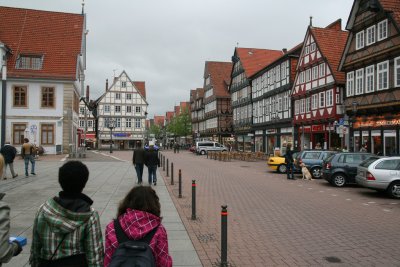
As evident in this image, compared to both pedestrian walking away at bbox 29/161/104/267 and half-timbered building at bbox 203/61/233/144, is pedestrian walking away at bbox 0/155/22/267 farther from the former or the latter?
half-timbered building at bbox 203/61/233/144

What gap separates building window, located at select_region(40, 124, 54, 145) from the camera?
3622 cm

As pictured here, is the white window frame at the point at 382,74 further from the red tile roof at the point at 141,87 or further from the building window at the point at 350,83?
the red tile roof at the point at 141,87

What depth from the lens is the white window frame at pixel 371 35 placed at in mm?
26156

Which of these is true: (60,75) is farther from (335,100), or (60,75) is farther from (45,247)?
(45,247)

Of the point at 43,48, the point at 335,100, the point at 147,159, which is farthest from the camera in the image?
the point at 43,48

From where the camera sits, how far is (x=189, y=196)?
43.0ft

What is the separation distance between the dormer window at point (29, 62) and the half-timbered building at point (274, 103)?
23.5 meters

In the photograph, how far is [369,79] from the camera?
87.5 feet

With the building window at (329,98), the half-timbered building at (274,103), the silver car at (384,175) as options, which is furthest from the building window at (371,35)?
the silver car at (384,175)

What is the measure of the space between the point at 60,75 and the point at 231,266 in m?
34.5

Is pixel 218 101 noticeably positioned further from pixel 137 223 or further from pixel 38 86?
pixel 137 223

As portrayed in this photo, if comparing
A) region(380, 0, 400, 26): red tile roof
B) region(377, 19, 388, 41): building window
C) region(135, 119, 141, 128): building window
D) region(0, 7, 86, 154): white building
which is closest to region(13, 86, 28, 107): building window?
region(0, 7, 86, 154): white building

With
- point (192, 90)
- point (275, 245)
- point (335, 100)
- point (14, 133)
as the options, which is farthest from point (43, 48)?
point (192, 90)

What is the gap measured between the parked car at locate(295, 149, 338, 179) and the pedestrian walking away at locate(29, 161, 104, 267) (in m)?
18.8
